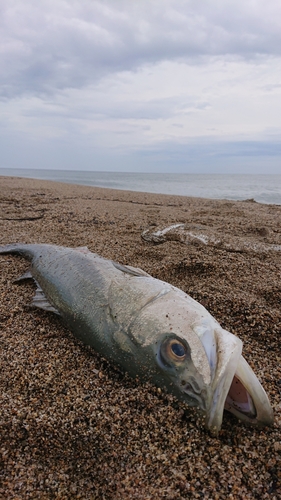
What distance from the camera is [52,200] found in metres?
10.2

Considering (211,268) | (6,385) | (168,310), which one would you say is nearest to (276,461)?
(168,310)

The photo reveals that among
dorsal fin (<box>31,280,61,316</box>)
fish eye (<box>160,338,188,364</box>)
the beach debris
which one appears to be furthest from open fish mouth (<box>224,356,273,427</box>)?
the beach debris

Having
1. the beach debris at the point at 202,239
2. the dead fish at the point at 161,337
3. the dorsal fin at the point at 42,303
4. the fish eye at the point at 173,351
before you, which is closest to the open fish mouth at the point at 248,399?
the dead fish at the point at 161,337

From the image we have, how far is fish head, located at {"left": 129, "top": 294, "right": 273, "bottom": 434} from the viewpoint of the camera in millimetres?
1761

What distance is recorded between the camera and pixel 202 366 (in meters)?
1.86

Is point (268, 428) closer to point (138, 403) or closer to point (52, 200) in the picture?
point (138, 403)

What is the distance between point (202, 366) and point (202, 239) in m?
3.61

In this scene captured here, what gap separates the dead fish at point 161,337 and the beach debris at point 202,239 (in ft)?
7.73

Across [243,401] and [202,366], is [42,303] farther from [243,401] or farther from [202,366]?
[243,401]

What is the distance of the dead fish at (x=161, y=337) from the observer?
1.80 metres

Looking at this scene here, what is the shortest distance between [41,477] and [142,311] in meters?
1.13

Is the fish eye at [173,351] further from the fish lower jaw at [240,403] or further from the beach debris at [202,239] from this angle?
the beach debris at [202,239]

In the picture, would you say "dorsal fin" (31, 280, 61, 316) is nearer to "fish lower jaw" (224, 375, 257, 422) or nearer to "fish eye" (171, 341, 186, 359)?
"fish eye" (171, 341, 186, 359)

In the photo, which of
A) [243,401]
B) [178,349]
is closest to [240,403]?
[243,401]
